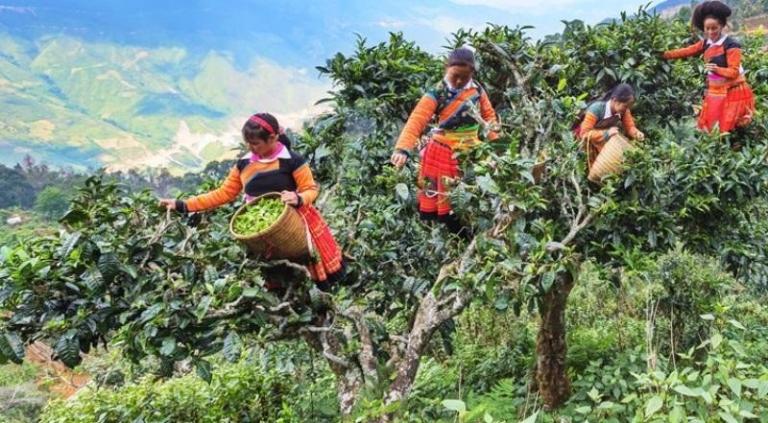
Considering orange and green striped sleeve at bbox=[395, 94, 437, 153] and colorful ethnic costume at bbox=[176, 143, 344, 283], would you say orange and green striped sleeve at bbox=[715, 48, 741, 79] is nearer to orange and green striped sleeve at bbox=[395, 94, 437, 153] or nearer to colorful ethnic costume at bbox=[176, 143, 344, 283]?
orange and green striped sleeve at bbox=[395, 94, 437, 153]

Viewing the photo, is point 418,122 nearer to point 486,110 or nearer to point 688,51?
point 486,110

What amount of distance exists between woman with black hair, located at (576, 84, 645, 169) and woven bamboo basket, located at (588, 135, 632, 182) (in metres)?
0.23

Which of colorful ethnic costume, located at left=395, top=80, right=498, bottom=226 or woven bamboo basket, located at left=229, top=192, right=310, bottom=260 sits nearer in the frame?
woven bamboo basket, located at left=229, top=192, right=310, bottom=260

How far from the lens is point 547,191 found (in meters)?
3.22

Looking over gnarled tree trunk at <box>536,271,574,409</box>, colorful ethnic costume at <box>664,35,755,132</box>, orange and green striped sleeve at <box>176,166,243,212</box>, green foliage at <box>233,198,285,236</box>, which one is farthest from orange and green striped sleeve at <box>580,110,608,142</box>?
orange and green striped sleeve at <box>176,166,243,212</box>

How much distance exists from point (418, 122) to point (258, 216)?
1.13 m

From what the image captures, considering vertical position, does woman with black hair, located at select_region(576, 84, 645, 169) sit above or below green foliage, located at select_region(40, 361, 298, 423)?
above

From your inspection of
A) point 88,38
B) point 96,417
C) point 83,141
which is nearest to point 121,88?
point 83,141

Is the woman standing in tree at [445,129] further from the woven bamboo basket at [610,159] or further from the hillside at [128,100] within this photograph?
the hillside at [128,100]

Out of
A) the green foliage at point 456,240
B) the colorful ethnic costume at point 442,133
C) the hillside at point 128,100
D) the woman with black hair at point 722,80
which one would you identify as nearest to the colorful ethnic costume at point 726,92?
the woman with black hair at point 722,80

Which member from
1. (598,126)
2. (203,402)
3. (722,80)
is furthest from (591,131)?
(203,402)

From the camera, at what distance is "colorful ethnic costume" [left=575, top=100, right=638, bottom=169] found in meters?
3.51

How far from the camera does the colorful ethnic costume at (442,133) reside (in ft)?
11.1

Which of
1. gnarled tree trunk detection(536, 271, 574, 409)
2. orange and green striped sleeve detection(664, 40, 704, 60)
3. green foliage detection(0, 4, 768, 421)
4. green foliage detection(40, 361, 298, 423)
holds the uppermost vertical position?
orange and green striped sleeve detection(664, 40, 704, 60)
